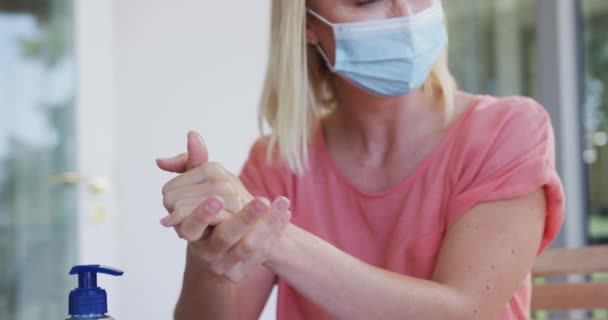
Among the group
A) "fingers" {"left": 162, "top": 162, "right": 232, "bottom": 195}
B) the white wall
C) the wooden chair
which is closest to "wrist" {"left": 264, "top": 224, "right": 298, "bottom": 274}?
"fingers" {"left": 162, "top": 162, "right": 232, "bottom": 195}

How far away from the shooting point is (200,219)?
91cm

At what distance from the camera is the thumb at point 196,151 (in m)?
0.99

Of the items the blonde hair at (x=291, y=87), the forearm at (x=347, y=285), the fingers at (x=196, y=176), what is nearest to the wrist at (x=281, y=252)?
the forearm at (x=347, y=285)

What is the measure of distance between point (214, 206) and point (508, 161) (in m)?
0.52

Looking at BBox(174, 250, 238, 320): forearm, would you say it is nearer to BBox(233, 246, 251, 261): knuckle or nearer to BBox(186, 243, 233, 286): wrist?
BBox(186, 243, 233, 286): wrist

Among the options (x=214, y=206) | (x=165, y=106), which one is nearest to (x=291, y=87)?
(x=214, y=206)

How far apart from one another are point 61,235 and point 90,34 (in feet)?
2.50

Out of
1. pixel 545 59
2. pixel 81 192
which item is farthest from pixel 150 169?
pixel 545 59

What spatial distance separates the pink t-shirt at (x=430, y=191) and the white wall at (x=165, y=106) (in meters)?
2.02

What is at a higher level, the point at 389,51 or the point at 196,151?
the point at 389,51

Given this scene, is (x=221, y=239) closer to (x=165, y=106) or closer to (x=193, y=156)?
(x=193, y=156)

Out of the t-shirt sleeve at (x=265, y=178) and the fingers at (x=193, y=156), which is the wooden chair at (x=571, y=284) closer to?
the t-shirt sleeve at (x=265, y=178)

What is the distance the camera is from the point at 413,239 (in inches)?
51.4

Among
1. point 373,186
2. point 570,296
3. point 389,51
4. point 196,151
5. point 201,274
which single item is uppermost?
point 389,51
